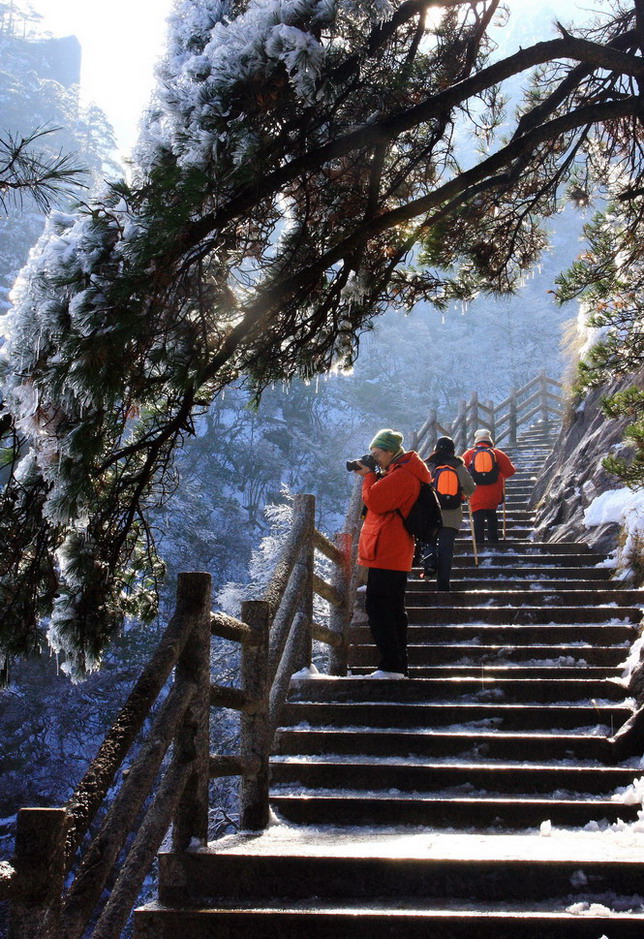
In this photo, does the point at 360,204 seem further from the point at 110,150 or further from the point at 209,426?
the point at 110,150

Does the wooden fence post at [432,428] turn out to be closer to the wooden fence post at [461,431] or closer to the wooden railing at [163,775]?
the wooden fence post at [461,431]

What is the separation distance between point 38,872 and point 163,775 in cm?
168

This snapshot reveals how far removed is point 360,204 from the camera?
148 inches

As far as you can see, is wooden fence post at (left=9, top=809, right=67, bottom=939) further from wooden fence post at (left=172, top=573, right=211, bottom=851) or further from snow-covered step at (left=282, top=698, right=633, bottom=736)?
snow-covered step at (left=282, top=698, right=633, bottom=736)

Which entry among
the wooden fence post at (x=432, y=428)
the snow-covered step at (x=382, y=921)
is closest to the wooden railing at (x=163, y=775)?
the snow-covered step at (x=382, y=921)

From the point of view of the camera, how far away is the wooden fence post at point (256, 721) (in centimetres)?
380

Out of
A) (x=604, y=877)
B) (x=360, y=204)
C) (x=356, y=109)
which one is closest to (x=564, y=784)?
(x=604, y=877)

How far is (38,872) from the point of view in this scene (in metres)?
1.91

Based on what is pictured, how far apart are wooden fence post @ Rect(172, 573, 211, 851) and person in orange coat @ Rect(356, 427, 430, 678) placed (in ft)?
8.13

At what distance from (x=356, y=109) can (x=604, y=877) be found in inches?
120

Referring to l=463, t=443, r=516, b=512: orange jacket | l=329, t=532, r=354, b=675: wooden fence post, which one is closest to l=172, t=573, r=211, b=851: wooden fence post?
l=329, t=532, r=354, b=675: wooden fence post

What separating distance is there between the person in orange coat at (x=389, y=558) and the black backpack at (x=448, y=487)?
106 inches

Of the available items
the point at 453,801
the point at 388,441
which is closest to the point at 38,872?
the point at 453,801

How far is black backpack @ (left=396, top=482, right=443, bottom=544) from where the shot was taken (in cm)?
561
